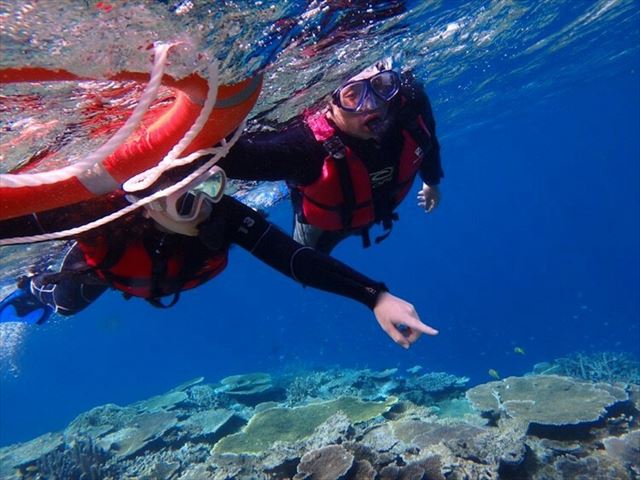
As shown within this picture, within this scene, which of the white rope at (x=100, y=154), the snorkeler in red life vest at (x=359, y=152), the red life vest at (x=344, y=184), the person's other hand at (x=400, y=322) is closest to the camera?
the white rope at (x=100, y=154)

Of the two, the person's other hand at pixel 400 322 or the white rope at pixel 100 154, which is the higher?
the white rope at pixel 100 154

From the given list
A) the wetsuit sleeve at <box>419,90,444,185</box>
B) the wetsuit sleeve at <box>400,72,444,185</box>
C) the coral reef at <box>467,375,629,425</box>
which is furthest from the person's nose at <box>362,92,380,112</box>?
the coral reef at <box>467,375,629,425</box>

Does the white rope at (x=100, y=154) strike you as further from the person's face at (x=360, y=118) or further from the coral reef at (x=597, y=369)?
the coral reef at (x=597, y=369)

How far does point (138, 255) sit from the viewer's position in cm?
413

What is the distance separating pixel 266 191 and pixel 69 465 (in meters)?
11.6

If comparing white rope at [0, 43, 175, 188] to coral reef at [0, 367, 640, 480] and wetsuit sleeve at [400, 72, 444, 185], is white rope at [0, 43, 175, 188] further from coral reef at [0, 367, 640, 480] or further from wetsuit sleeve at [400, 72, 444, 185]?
coral reef at [0, 367, 640, 480]

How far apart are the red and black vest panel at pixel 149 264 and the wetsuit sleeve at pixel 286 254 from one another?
1.60 feet

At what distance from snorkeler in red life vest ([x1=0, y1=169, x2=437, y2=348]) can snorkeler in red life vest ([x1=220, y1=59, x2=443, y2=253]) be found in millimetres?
1055

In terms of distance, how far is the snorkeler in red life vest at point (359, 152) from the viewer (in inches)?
209

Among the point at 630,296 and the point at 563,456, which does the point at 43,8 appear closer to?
the point at 563,456

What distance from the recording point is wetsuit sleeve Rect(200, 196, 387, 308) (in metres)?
3.56

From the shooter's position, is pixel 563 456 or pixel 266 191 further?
pixel 266 191

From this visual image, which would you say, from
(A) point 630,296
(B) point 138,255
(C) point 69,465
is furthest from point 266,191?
(A) point 630,296

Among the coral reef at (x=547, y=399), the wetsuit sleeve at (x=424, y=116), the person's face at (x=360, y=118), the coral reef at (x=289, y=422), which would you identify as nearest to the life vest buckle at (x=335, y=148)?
the person's face at (x=360, y=118)
